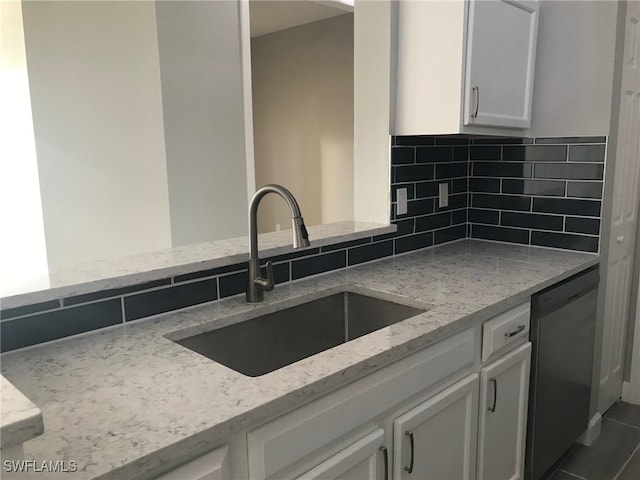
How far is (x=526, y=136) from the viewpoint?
235 cm

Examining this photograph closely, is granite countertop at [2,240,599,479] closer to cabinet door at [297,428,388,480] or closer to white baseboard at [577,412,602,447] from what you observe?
cabinet door at [297,428,388,480]

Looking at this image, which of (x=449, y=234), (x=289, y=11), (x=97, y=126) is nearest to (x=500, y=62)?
(x=449, y=234)

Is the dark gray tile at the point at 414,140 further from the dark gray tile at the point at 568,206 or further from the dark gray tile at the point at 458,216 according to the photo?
the dark gray tile at the point at 568,206

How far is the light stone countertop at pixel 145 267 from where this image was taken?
50.9 inches

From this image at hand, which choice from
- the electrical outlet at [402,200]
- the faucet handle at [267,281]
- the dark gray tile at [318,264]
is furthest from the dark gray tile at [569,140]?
the faucet handle at [267,281]

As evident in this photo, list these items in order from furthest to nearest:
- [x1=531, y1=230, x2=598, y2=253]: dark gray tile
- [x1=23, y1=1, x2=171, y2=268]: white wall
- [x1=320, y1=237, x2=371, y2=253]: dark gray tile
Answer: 1. [x1=23, y1=1, x2=171, y2=268]: white wall
2. [x1=531, y1=230, x2=598, y2=253]: dark gray tile
3. [x1=320, y1=237, x2=371, y2=253]: dark gray tile

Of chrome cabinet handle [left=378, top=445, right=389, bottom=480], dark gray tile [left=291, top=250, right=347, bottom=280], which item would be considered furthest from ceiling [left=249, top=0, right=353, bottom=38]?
chrome cabinet handle [left=378, top=445, right=389, bottom=480]

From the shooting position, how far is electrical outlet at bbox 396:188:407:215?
2.27 metres

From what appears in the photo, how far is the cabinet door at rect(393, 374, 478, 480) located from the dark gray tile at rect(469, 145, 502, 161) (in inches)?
50.6

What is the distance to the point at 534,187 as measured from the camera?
96.7 inches

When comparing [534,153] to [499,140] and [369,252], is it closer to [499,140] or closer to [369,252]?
[499,140]

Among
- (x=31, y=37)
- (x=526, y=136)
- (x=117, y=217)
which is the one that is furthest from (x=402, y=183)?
(x=31, y=37)

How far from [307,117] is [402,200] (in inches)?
143

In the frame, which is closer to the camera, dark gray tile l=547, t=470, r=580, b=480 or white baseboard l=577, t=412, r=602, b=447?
dark gray tile l=547, t=470, r=580, b=480
